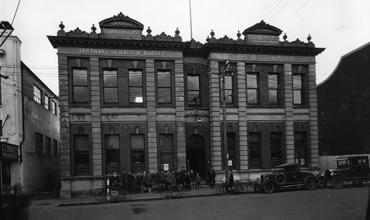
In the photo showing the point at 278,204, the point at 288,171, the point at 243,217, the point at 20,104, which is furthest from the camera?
the point at 20,104

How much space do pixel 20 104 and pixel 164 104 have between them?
9781mm

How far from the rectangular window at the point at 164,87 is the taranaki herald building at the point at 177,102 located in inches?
2.8

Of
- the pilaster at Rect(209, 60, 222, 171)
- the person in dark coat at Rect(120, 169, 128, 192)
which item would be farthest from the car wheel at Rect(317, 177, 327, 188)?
the person in dark coat at Rect(120, 169, 128, 192)

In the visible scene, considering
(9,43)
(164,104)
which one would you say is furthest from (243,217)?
(9,43)

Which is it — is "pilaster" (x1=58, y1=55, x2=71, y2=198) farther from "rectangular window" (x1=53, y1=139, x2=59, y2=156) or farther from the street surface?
"rectangular window" (x1=53, y1=139, x2=59, y2=156)

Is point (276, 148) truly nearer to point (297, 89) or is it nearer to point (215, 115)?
point (297, 89)

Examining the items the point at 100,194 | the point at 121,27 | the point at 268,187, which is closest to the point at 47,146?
the point at 100,194

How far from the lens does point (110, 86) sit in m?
29.5

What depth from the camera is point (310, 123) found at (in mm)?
→ 32844

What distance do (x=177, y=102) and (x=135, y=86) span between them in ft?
Answer: 10.3

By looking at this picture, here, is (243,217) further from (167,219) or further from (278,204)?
(278,204)

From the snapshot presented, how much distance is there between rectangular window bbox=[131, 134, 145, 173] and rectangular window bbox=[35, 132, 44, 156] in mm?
8577

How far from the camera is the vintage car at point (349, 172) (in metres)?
28.3

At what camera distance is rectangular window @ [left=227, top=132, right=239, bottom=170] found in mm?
31062
